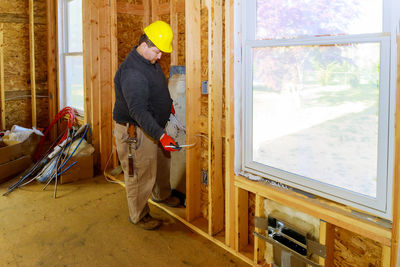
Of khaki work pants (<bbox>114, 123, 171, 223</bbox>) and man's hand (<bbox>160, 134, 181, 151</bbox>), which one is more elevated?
man's hand (<bbox>160, 134, 181, 151</bbox>)

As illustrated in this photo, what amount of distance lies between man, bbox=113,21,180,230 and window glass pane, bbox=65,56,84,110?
2.28 m

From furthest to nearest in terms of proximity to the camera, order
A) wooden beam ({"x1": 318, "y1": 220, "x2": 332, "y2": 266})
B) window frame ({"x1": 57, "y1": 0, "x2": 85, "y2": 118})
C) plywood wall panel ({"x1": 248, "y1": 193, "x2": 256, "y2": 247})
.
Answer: window frame ({"x1": 57, "y1": 0, "x2": 85, "y2": 118})
plywood wall panel ({"x1": 248, "y1": 193, "x2": 256, "y2": 247})
wooden beam ({"x1": 318, "y1": 220, "x2": 332, "y2": 266})

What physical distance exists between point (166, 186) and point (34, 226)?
45.7 inches

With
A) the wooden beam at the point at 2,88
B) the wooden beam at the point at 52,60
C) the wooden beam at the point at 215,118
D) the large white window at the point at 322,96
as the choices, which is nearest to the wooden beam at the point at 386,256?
the large white window at the point at 322,96

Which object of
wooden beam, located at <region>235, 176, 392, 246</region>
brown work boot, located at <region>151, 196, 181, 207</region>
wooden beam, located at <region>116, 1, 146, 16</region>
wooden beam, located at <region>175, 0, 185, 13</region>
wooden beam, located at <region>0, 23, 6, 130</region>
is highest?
wooden beam, located at <region>116, 1, 146, 16</region>

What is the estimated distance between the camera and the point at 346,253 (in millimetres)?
1795

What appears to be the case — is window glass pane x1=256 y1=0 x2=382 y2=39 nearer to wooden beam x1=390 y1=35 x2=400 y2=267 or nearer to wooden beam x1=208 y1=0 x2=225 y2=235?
wooden beam x1=390 y1=35 x2=400 y2=267

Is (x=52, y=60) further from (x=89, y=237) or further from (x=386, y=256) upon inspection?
(x=386, y=256)

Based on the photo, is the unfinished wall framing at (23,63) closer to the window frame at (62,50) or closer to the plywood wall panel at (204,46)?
the window frame at (62,50)

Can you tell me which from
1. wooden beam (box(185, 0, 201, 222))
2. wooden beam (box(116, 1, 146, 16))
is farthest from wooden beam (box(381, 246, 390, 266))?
wooden beam (box(116, 1, 146, 16))

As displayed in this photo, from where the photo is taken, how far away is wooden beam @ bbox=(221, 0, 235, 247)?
2.07 meters

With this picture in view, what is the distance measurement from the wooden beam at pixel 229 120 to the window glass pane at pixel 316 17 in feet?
0.62

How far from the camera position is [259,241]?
2082 millimetres

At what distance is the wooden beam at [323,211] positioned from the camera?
1482 millimetres
